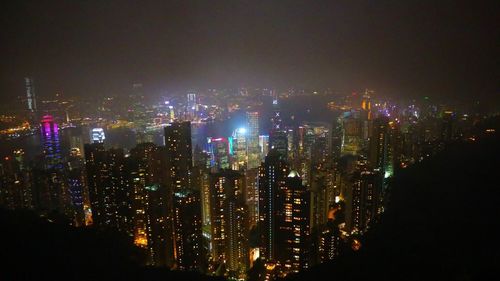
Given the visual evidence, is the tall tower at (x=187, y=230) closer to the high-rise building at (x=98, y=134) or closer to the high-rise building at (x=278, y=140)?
the high-rise building at (x=278, y=140)

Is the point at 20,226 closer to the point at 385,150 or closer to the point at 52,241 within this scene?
the point at 52,241

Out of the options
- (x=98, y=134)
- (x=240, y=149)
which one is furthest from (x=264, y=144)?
(x=98, y=134)

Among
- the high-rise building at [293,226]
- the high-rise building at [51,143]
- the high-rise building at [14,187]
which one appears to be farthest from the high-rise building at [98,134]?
the high-rise building at [293,226]

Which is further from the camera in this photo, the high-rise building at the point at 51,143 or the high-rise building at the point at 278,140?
the high-rise building at the point at 278,140

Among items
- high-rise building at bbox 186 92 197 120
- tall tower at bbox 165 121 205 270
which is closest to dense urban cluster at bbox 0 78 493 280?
tall tower at bbox 165 121 205 270

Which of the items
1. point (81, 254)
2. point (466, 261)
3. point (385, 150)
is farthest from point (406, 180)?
point (81, 254)

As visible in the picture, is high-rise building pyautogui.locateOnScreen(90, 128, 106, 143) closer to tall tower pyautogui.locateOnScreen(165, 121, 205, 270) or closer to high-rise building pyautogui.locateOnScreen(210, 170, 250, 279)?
high-rise building pyautogui.locateOnScreen(210, 170, 250, 279)
